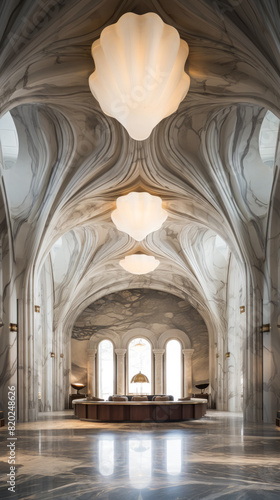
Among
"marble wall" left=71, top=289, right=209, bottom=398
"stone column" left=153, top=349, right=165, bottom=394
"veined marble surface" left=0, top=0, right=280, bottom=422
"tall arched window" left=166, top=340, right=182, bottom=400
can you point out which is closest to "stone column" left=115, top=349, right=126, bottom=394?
"marble wall" left=71, top=289, right=209, bottom=398

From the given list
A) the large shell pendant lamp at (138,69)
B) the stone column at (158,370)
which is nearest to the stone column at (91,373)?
the stone column at (158,370)

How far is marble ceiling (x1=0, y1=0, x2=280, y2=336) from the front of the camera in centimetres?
846

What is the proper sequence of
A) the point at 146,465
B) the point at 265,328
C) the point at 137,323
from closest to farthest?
the point at 146,465 → the point at 265,328 → the point at 137,323

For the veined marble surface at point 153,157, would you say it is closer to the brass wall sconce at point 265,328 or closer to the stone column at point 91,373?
the brass wall sconce at point 265,328

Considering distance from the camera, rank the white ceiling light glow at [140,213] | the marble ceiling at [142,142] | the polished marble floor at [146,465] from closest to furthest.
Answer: the polished marble floor at [146,465] < the marble ceiling at [142,142] < the white ceiling light glow at [140,213]

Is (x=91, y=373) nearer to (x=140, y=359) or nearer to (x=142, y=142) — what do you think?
(x=140, y=359)

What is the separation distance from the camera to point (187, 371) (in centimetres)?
2550

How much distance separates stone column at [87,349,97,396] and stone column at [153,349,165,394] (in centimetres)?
263

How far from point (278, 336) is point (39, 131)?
6934 mm

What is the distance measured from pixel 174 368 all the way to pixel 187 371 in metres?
0.80

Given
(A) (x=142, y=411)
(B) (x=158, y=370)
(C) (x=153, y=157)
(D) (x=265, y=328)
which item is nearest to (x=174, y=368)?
(B) (x=158, y=370)

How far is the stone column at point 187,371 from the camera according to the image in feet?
82.7

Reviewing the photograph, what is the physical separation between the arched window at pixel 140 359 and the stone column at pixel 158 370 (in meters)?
0.33

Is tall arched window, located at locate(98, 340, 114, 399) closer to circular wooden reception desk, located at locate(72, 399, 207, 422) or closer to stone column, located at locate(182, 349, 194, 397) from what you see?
stone column, located at locate(182, 349, 194, 397)
